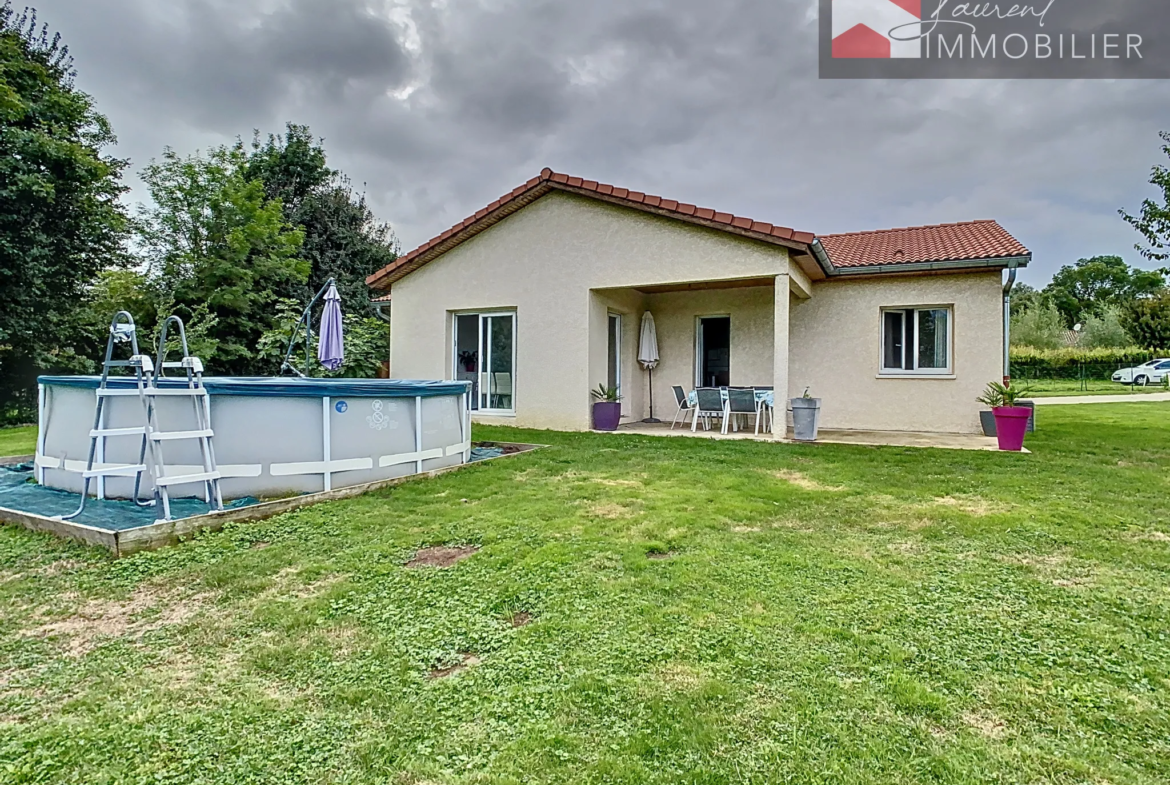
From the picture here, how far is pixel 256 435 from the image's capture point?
19.7 ft

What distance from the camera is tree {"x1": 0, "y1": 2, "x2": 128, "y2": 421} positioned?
13.5 meters

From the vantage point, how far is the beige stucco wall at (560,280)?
35.6 ft

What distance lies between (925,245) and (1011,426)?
4948 millimetres

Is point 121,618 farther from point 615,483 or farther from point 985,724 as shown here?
point 615,483

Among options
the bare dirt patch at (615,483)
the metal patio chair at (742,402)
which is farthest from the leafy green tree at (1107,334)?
the bare dirt patch at (615,483)

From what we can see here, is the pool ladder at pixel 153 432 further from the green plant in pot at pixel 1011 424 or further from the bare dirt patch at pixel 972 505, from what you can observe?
the green plant in pot at pixel 1011 424

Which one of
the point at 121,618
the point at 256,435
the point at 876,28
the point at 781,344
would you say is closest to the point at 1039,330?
the point at 876,28

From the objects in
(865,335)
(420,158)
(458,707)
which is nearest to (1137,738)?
(458,707)

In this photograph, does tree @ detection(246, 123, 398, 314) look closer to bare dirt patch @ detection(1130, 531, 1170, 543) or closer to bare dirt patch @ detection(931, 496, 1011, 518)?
bare dirt patch @ detection(931, 496, 1011, 518)

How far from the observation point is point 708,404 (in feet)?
37.5

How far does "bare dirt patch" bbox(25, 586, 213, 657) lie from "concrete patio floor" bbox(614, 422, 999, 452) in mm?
8272

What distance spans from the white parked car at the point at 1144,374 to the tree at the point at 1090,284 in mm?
27520

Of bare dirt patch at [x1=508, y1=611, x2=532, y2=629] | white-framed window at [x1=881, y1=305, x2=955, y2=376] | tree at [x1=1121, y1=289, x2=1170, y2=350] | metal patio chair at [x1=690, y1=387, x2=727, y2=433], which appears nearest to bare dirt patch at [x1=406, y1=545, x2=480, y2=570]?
bare dirt patch at [x1=508, y1=611, x2=532, y2=629]

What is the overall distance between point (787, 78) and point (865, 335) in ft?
21.5
